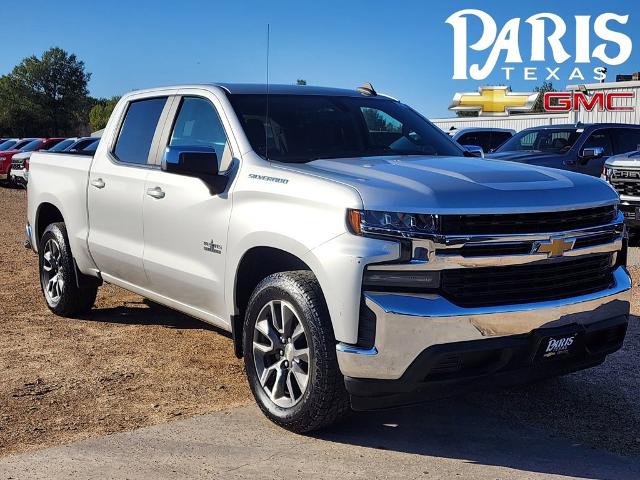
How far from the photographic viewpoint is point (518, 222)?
158 inches

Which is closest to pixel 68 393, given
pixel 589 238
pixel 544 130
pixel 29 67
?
pixel 589 238

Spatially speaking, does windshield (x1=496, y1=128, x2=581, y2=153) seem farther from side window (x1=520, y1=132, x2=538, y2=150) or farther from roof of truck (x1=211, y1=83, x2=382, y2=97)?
roof of truck (x1=211, y1=83, x2=382, y2=97)

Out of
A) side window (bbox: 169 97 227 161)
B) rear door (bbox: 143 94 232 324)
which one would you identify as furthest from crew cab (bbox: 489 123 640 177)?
rear door (bbox: 143 94 232 324)

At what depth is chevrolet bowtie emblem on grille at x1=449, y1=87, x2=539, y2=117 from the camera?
47656mm

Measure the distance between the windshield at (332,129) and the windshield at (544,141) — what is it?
365 inches

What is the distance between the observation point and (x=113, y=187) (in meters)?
6.02

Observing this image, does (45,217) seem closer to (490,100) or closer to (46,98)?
(490,100)

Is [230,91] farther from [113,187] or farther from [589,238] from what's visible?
[589,238]

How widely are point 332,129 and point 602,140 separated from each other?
10.4 meters

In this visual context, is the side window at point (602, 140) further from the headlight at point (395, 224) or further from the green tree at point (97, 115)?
the green tree at point (97, 115)

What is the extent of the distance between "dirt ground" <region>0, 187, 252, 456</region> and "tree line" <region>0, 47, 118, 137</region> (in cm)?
6945

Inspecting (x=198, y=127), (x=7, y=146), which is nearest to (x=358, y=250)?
(x=198, y=127)

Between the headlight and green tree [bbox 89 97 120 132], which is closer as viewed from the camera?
the headlight

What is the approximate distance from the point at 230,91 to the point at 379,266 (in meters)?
2.02
